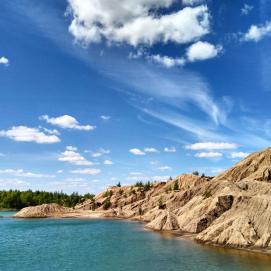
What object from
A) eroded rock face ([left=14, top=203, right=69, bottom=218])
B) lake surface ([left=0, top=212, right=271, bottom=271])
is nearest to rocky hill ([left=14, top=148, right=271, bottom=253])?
lake surface ([left=0, top=212, right=271, bottom=271])

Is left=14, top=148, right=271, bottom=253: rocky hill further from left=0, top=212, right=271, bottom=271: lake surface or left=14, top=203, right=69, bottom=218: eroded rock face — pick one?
left=14, top=203, right=69, bottom=218: eroded rock face

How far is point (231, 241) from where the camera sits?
7838cm

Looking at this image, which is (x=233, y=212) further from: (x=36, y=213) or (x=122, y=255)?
(x=36, y=213)

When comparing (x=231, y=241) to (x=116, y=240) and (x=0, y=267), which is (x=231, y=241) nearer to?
(x=116, y=240)

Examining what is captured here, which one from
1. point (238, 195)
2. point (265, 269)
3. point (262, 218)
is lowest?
point (265, 269)

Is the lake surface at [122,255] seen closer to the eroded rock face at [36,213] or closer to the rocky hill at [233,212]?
the rocky hill at [233,212]

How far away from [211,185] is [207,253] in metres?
67.0

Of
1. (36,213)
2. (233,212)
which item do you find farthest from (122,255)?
(36,213)

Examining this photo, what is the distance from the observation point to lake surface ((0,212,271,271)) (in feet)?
209

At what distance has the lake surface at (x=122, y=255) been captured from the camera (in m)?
63.8

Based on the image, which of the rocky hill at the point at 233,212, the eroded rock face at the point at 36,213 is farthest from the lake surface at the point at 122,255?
the eroded rock face at the point at 36,213

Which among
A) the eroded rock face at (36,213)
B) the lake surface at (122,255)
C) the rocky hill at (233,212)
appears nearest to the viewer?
the lake surface at (122,255)

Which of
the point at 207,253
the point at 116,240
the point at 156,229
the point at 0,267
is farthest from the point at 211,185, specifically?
the point at 0,267

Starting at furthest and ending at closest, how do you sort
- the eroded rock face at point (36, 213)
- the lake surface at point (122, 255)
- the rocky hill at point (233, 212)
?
the eroded rock face at point (36, 213) → the rocky hill at point (233, 212) → the lake surface at point (122, 255)
